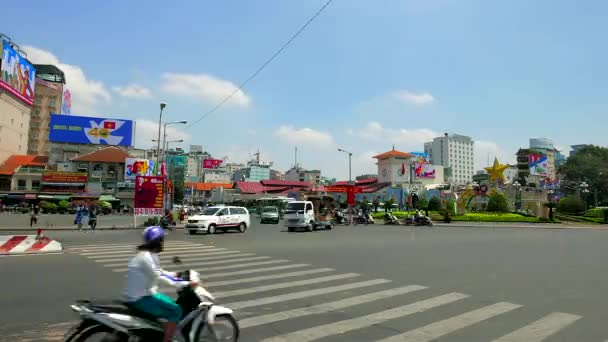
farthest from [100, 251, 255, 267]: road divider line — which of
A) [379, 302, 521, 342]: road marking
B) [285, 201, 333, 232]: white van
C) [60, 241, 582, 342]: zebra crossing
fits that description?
[285, 201, 333, 232]: white van

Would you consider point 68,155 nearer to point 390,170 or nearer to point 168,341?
point 390,170

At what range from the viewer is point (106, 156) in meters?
75.4

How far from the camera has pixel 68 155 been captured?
266ft

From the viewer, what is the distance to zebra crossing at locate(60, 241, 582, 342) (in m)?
5.79

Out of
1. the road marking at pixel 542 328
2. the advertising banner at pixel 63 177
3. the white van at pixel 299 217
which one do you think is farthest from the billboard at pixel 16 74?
the road marking at pixel 542 328

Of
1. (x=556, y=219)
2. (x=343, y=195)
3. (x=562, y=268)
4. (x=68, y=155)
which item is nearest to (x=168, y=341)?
(x=562, y=268)

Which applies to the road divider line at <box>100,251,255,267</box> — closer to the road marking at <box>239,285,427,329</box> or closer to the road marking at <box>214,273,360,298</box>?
the road marking at <box>214,273,360,298</box>

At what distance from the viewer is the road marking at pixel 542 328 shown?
561 centimetres

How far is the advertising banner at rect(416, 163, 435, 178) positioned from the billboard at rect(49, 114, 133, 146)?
5500 cm

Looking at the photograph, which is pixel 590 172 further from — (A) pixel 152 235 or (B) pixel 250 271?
(A) pixel 152 235

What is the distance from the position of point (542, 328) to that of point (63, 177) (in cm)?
7617

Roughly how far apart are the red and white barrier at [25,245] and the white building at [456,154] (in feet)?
500

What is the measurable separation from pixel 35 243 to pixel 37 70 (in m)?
102

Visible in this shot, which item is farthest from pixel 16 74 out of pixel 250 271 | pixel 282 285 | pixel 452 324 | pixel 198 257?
pixel 452 324
